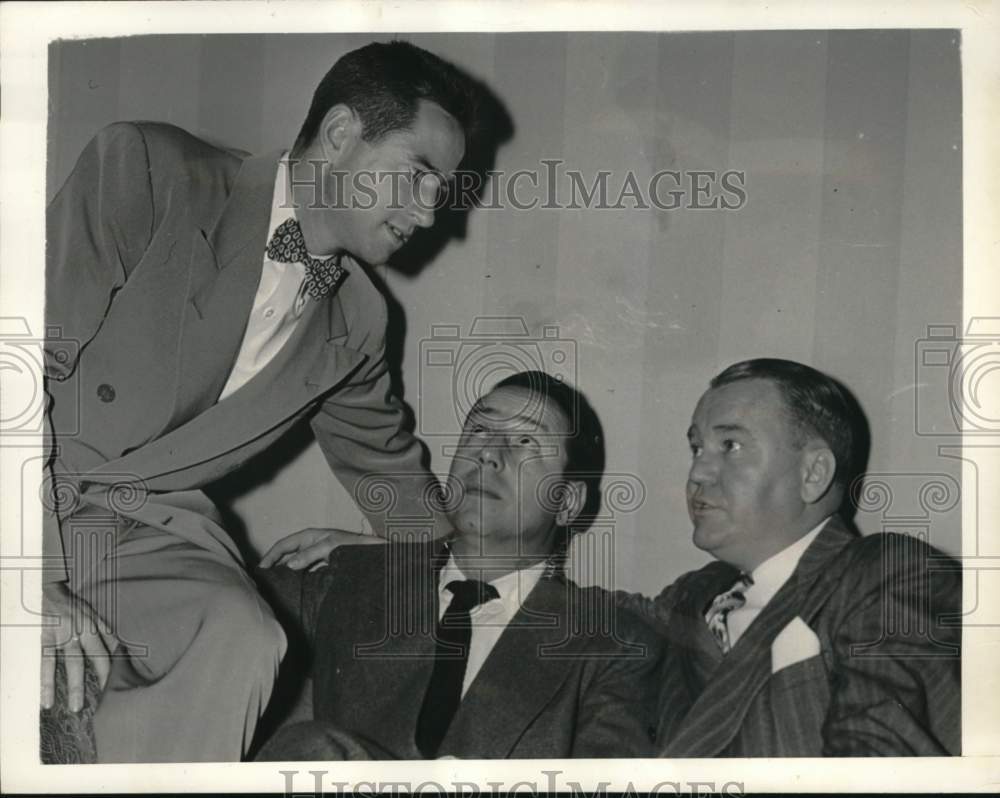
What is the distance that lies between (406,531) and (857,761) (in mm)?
944

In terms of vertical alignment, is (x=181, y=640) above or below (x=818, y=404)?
below

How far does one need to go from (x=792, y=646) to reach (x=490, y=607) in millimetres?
561

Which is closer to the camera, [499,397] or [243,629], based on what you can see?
[243,629]

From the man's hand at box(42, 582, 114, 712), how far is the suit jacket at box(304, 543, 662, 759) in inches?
15.6

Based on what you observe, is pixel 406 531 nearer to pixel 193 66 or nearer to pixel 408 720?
pixel 408 720

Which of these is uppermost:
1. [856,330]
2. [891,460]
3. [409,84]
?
[409,84]

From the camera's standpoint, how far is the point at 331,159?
2061 mm

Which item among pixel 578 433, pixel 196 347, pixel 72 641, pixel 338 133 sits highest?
pixel 338 133

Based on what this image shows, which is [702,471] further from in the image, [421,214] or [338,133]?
[338,133]

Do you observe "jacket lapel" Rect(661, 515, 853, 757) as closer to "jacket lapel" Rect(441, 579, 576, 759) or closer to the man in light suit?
"jacket lapel" Rect(441, 579, 576, 759)

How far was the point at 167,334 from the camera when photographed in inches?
79.9

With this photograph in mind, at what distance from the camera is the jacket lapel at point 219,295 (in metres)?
2.03

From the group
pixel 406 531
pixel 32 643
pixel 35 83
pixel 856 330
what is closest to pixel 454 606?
pixel 406 531

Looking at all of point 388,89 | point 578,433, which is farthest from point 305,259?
point 578,433
